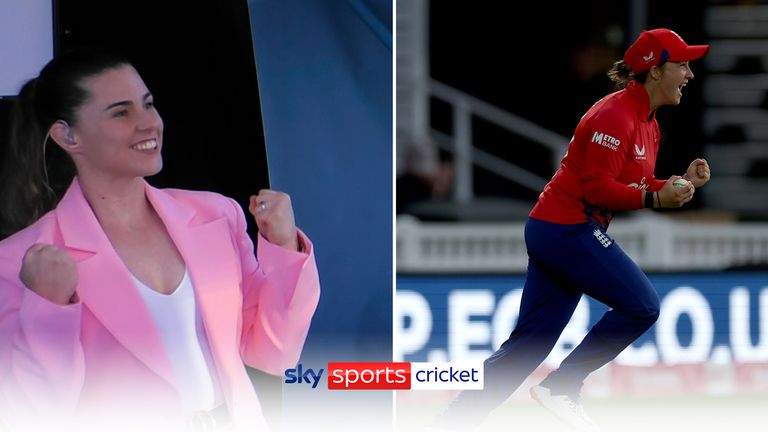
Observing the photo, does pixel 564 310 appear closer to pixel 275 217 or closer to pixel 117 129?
pixel 275 217

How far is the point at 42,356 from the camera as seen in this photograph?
16.5ft

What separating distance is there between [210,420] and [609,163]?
5.67ft

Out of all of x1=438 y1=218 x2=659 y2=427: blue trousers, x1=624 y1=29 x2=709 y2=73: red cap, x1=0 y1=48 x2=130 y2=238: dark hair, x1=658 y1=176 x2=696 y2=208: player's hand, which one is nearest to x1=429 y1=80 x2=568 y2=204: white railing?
x1=438 y1=218 x2=659 y2=427: blue trousers

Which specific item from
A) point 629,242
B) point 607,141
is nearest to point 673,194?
point 607,141

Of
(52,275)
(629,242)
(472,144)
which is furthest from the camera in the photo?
(472,144)

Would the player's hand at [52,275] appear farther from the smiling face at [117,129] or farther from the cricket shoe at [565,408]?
the cricket shoe at [565,408]

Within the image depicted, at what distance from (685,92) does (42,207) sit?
3.48 meters

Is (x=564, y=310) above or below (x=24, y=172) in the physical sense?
below

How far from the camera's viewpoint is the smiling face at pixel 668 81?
5359 mm

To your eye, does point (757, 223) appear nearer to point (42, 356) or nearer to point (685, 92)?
point (685, 92)

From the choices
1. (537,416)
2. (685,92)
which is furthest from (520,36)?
(537,416)

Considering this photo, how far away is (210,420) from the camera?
16.9 feet

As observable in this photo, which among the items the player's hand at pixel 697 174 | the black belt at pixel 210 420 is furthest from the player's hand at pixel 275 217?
the player's hand at pixel 697 174

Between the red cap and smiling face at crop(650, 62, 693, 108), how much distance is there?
0.03m
